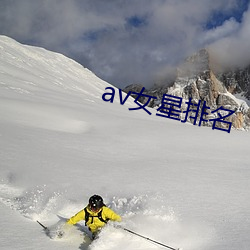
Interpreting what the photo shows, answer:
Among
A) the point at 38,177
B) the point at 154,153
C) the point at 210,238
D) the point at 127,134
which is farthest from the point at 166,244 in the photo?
the point at 127,134

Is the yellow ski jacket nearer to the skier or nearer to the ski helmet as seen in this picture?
the skier

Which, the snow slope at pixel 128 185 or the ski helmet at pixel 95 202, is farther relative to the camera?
the ski helmet at pixel 95 202

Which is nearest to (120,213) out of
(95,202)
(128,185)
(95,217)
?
(95,217)

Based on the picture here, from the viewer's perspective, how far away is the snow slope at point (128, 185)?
200 inches

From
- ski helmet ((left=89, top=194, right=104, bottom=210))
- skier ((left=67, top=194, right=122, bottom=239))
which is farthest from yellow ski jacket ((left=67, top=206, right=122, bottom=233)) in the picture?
ski helmet ((left=89, top=194, right=104, bottom=210))

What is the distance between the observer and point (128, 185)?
743cm

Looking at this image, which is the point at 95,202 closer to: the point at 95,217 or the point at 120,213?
the point at 95,217

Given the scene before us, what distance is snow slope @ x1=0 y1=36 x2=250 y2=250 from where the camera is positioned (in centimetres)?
507

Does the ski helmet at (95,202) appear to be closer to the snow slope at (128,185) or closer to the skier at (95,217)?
the skier at (95,217)

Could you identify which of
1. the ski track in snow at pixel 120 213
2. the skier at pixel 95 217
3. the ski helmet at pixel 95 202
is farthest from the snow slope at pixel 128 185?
the ski helmet at pixel 95 202

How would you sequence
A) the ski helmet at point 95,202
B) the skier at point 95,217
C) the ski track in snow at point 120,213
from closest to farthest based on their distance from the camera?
the ski track in snow at point 120,213, the ski helmet at point 95,202, the skier at point 95,217

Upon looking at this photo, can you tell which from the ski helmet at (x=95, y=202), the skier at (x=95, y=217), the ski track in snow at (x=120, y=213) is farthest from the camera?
the skier at (x=95, y=217)

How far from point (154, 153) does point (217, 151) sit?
2.62m

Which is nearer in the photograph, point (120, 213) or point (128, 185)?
point (120, 213)
